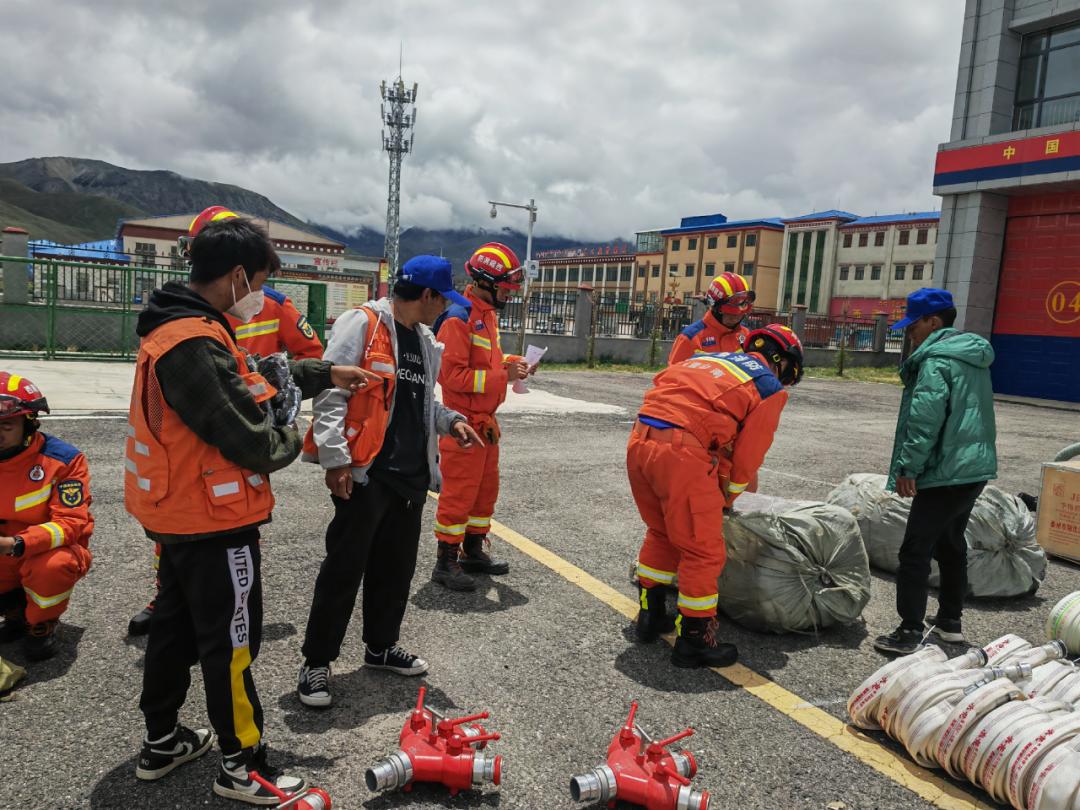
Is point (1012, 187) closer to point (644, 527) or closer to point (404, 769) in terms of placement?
point (644, 527)

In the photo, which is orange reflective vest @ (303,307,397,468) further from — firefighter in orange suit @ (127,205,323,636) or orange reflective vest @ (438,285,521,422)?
orange reflective vest @ (438,285,521,422)

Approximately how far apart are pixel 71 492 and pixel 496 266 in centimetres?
256

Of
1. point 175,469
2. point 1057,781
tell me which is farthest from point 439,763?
point 1057,781

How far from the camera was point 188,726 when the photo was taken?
288cm

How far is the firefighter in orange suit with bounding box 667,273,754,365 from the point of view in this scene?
18.7ft

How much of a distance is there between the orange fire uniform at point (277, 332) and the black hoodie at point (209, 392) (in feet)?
5.59

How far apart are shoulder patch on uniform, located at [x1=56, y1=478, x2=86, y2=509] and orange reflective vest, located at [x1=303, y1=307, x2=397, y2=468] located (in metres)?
1.32

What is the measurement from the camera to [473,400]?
15.6 ft

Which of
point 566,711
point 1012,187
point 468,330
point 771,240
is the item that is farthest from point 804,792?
point 771,240

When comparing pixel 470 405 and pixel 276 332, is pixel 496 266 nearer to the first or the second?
pixel 470 405

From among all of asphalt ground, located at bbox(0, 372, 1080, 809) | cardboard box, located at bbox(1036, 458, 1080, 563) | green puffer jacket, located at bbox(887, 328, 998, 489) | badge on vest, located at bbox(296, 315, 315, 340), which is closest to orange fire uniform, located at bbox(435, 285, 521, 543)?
asphalt ground, located at bbox(0, 372, 1080, 809)

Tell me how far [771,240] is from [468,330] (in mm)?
78836

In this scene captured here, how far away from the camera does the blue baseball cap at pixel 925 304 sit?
419cm

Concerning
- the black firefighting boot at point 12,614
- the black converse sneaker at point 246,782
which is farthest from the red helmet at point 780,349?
the black firefighting boot at point 12,614
